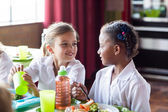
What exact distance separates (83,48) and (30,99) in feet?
10.1

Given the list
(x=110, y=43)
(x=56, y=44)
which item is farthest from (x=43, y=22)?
(x=110, y=43)

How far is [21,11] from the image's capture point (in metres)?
3.99

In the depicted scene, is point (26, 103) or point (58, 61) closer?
point (26, 103)

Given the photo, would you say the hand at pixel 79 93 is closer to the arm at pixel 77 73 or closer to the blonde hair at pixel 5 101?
the arm at pixel 77 73

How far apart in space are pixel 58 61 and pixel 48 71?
10cm

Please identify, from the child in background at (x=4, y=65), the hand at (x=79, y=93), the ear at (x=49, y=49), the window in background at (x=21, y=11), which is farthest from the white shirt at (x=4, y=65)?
the window in background at (x=21, y=11)

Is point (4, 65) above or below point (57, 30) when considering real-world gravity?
below

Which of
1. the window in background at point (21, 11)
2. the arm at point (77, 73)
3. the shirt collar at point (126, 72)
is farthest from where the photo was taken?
the window in background at point (21, 11)

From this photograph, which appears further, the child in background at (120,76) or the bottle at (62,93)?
the child in background at (120,76)

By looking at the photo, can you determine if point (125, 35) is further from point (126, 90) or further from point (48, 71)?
point (48, 71)

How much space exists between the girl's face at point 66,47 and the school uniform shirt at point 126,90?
0.28 m

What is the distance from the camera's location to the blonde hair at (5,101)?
736 millimetres

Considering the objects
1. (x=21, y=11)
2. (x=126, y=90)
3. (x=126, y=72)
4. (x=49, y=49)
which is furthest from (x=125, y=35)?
(x=21, y=11)

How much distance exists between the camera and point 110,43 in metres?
1.86
